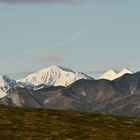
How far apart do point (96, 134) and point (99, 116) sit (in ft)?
34.8

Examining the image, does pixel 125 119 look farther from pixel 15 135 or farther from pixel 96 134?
pixel 15 135

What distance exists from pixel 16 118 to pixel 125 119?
11.7 metres

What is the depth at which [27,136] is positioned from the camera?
41375 mm

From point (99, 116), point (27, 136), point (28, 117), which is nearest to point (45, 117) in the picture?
point (28, 117)

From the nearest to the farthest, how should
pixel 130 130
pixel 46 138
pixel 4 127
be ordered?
pixel 46 138 < pixel 4 127 < pixel 130 130

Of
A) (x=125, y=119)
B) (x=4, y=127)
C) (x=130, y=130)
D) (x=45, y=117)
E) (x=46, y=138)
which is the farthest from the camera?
(x=125, y=119)

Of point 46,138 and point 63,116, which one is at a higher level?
point 63,116

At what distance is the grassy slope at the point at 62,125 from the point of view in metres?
42.5

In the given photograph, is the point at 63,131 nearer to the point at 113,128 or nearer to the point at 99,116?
the point at 113,128

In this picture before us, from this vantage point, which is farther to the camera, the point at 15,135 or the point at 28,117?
the point at 28,117

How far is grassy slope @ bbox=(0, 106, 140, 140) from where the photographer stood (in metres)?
42.5

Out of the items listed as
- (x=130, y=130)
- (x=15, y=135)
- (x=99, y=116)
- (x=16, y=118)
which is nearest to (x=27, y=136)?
(x=15, y=135)

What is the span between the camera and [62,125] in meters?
47.4

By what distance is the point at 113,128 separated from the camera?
158 feet
